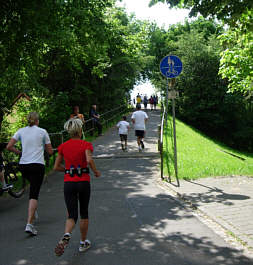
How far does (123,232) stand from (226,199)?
2.83 meters

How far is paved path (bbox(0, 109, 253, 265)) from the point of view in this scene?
4.57 metres

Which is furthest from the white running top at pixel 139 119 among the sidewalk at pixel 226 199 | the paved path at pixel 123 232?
the sidewalk at pixel 226 199

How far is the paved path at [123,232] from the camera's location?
4566 mm

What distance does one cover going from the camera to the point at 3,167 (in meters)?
8.19

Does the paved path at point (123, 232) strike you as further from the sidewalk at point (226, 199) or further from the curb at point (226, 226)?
the sidewalk at point (226, 199)

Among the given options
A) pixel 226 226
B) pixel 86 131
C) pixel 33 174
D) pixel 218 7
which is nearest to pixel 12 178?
pixel 33 174

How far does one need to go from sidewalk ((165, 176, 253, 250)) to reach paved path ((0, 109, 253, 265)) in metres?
0.32

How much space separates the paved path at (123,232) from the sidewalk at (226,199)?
32cm

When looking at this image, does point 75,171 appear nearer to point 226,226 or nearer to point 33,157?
point 33,157

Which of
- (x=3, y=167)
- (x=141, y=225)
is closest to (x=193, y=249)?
(x=141, y=225)

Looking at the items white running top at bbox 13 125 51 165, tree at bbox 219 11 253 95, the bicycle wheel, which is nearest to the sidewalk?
white running top at bbox 13 125 51 165

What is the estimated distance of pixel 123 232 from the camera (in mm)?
5617

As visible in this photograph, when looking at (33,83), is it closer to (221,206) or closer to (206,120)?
(221,206)

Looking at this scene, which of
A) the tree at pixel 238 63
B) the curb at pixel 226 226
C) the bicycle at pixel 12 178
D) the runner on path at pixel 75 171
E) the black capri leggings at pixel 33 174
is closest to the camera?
the runner on path at pixel 75 171
